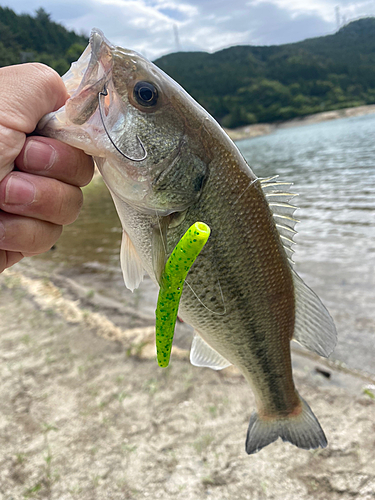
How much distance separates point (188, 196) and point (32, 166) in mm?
680

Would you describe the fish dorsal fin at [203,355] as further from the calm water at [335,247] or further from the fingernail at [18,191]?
the calm water at [335,247]

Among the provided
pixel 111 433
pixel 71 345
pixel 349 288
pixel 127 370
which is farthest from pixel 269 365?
pixel 349 288

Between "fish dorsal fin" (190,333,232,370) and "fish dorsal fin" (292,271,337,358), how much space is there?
49 centimetres

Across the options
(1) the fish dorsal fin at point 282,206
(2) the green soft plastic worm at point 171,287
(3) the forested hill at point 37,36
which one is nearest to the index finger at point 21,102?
(2) the green soft plastic worm at point 171,287

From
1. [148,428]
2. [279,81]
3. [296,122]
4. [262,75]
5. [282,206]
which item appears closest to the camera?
[282,206]

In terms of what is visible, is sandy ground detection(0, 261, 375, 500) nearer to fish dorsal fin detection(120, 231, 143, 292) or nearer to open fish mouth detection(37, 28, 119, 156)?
fish dorsal fin detection(120, 231, 143, 292)

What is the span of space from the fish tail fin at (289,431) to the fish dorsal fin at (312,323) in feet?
1.77

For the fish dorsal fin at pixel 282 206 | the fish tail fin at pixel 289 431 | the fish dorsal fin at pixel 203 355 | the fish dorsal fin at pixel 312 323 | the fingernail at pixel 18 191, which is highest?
the fingernail at pixel 18 191

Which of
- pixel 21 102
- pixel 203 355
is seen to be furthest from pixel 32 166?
pixel 203 355

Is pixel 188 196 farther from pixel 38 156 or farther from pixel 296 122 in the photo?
pixel 296 122

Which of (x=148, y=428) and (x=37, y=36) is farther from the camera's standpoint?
(x=37, y=36)

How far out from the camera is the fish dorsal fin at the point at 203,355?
2.05 meters

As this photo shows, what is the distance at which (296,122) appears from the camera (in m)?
101

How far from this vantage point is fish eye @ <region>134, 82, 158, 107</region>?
1.46 m
